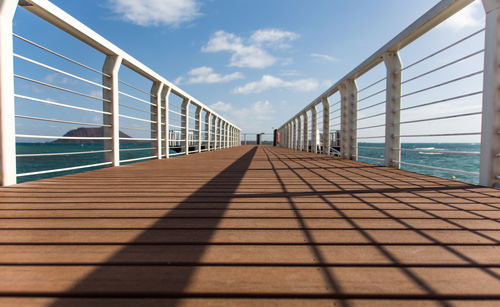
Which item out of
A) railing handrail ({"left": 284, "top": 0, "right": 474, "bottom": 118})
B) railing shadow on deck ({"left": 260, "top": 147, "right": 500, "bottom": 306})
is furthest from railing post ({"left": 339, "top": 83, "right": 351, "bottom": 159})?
railing shadow on deck ({"left": 260, "top": 147, "right": 500, "bottom": 306})

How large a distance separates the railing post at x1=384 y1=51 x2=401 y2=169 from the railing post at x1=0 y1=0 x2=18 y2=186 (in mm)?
3217

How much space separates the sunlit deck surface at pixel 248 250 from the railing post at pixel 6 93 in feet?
1.08

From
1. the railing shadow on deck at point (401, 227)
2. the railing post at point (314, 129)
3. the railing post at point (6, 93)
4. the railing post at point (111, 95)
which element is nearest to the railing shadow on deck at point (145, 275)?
the railing shadow on deck at point (401, 227)

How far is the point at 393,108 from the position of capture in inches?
113

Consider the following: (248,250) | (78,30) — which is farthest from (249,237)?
(78,30)

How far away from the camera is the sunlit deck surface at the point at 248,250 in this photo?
57 cm

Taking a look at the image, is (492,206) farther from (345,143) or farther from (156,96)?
(156,96)

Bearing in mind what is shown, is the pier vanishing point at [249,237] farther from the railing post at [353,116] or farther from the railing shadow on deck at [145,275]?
the railing post at [353,116]

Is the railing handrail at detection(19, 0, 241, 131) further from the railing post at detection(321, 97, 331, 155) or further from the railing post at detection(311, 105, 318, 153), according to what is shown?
the railing post at detection(311, 105, 318, 153)

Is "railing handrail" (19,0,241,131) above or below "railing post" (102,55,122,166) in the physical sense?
above

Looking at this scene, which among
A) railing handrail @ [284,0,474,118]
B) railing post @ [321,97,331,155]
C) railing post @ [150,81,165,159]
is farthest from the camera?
railing post @ [321,97,331,155]

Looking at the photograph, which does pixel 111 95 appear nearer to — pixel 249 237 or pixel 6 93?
pixel 6 93

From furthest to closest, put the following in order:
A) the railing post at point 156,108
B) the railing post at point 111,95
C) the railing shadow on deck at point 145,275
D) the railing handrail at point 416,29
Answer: the railing post at point 156,108 < the railing post at point 111,95 < the railing handrail at point 416,29 < the railing shadow on deck at point 145,275

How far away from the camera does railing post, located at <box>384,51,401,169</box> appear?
285cm
